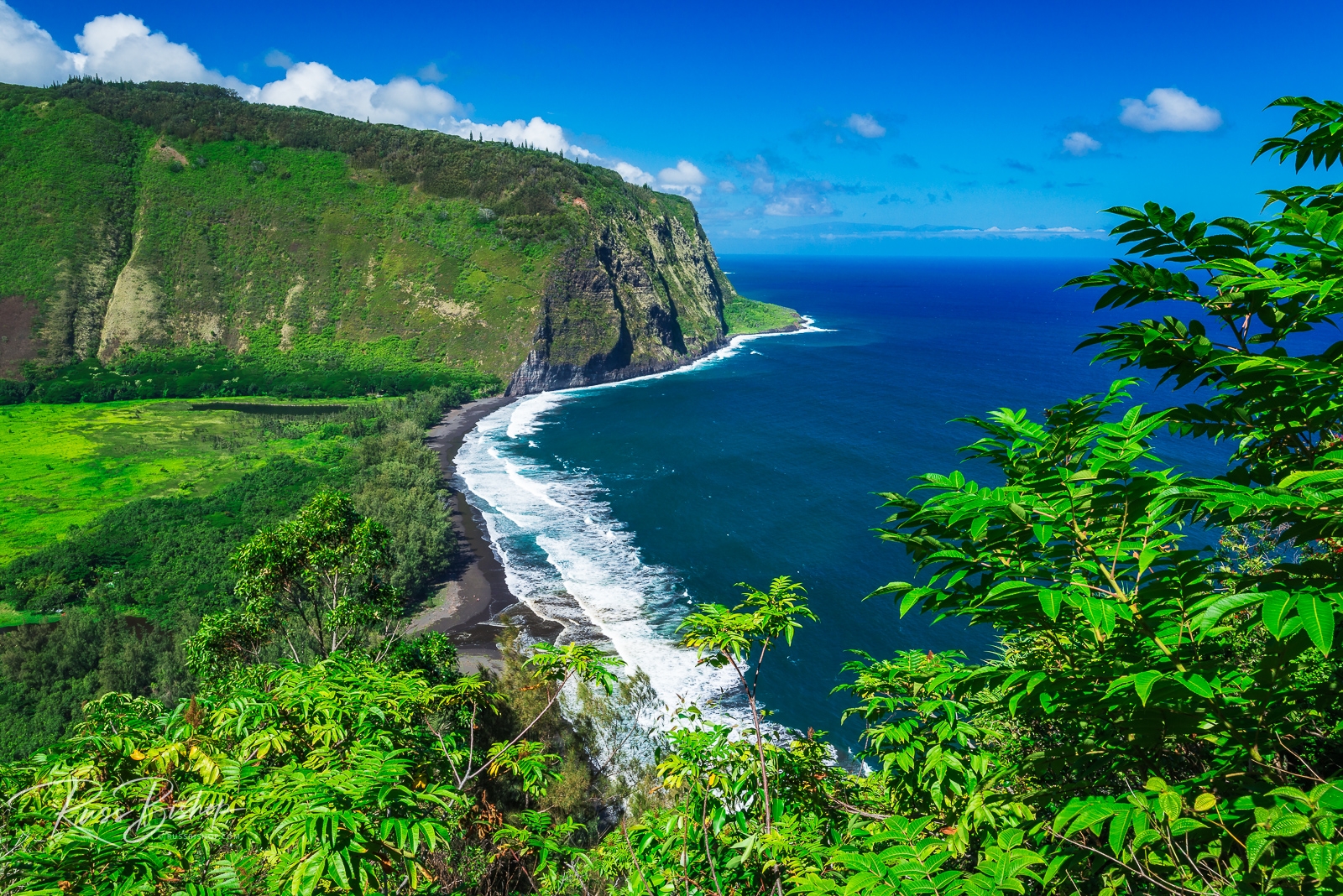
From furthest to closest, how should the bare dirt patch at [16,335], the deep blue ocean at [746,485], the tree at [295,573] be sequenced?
the bare dirt patch at [16,335], the deep blue ocean at [746,485], the tree at [295,573]

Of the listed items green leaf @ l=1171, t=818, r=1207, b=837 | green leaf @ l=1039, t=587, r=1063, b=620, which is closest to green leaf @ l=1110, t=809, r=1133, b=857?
green leaf @ l=1171, t=818, r=1207, b=837

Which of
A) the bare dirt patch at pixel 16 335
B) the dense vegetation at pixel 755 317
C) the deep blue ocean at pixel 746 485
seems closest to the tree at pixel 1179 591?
the deep blue ocean at pixel 746 485

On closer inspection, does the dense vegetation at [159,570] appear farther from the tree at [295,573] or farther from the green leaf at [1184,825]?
the green leaf at [1184,825]

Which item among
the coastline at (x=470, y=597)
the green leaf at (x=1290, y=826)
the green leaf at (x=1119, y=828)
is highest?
the green leaf at (x=1290, y=826)

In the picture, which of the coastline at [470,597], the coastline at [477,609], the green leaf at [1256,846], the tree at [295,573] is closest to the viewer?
the green leaf at [1256,846]

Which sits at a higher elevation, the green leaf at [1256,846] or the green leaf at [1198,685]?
the green leaf at [1198,685]

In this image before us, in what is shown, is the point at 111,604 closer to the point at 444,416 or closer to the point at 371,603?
the point at 371,603

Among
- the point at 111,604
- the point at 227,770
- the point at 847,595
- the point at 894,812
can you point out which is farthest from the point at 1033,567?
the point at 111,604
